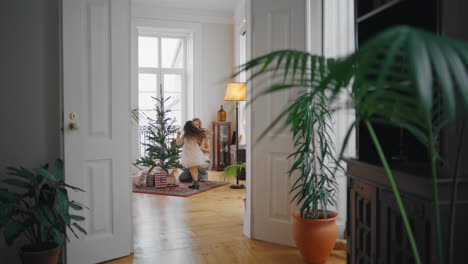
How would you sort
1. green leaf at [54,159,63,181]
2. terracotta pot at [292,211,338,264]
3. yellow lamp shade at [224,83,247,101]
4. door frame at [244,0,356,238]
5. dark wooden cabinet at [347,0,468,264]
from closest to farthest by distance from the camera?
dark wooden cabinet at [347,0,468,264], green leaf at [54,159,63,181], terracotta pot at [292,211,338,264], door frame at [244,0,356,238], yellow lamp shade at [224,83,247,101]

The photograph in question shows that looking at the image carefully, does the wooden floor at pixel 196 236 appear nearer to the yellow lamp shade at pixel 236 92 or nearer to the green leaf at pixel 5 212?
the green leaf at pixel 5 212

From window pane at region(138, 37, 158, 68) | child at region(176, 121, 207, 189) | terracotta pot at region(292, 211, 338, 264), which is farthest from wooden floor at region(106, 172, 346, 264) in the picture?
window pane at region(138, 37, 158, 68)

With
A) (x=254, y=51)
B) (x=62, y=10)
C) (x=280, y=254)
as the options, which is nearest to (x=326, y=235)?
(x=280, y=254)

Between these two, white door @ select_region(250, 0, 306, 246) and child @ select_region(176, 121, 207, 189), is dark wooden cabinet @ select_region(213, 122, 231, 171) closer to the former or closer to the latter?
child @ select_region(176, 121, 207, 189)

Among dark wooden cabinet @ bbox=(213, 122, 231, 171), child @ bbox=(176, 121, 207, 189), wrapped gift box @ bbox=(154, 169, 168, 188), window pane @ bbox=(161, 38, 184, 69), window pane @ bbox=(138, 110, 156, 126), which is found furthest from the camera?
window pane @ bbox=(161, 38, 184, 69)

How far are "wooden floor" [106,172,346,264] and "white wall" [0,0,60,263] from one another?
1.09 m

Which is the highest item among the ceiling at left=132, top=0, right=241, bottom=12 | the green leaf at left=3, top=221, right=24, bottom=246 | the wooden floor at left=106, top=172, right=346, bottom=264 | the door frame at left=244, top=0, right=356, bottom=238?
the ceiling at left=132, top=0, right=241, bottom=12

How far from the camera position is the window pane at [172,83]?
8633 millimetres

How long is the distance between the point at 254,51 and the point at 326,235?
1800 mm

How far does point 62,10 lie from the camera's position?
2.79m

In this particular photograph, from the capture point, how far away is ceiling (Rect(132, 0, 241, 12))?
7.93 m

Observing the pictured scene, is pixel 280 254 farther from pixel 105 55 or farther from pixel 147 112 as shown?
pixel 147 112

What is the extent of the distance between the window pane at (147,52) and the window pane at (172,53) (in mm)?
184

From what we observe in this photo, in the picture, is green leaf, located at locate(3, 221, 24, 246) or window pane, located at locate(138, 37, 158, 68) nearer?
green leaf, located at locate(3, 221, 24, 246)
